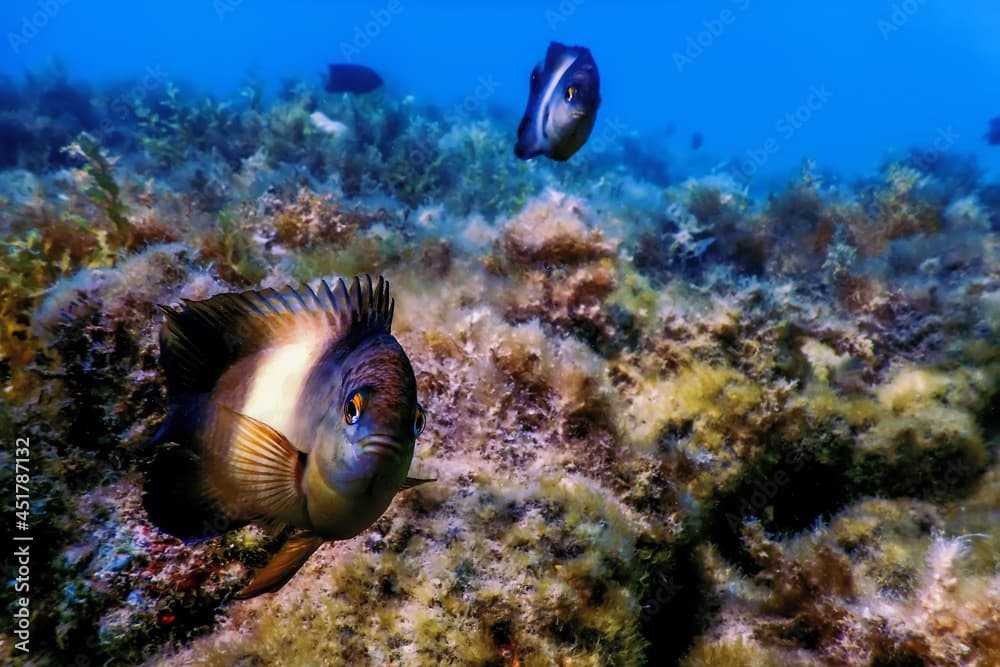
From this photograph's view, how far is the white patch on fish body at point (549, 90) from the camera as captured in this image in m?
3.23

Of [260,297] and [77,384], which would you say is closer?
[260,297]

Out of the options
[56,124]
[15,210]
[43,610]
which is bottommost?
[43,610]

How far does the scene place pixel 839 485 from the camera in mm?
3572

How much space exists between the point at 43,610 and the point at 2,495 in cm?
51

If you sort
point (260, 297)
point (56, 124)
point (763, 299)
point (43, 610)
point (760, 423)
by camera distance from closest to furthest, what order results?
point (260, 297) < point (43, 610) < point (760, 423) < point (763, 299) < point (56, 124)

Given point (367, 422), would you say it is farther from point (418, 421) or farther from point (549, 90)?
point (549, 90)

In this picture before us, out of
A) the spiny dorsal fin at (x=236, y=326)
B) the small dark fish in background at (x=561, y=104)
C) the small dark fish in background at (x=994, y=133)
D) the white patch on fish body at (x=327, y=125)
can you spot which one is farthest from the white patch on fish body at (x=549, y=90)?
the small dark fish in background at (x=994, y=133)

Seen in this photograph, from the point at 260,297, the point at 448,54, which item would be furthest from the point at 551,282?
the point at 448,54

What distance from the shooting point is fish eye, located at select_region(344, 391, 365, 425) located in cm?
128

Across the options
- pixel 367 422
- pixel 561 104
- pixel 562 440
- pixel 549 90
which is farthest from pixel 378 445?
pixel 549 90

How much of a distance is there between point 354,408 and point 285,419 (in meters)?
0.39

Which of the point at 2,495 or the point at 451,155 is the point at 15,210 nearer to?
the point at 2,495

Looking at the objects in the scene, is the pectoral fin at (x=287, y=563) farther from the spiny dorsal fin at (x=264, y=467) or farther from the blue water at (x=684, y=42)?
the blue water at (x=684, y=42)

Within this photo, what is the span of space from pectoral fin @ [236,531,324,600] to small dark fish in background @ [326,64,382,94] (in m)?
11.6
